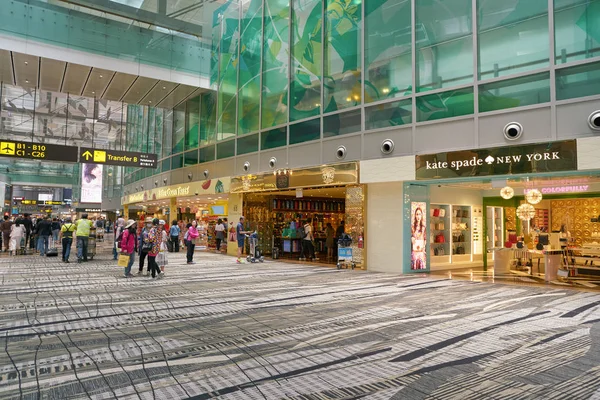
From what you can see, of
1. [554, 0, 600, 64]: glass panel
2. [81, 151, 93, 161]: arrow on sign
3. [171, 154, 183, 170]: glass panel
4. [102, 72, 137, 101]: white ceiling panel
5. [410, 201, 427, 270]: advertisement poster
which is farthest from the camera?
[171, 154, 183, 170]: glass panel

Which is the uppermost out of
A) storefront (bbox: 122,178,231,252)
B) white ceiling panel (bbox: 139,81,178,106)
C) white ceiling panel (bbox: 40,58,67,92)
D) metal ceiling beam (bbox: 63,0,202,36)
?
metal ceiling beam (bbox: 63,0,202,36)

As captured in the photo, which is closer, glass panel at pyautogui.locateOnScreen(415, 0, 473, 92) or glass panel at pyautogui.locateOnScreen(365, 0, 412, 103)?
glass panel at pyautogui.locateOnScreen(415, 0, 473, 92)

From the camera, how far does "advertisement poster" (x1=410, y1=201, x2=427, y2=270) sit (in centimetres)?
1180

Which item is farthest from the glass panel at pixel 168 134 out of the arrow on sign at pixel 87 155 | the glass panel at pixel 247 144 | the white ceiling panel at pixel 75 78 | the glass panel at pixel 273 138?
the glass panel at pixel 273 138

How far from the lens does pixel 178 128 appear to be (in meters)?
22.6

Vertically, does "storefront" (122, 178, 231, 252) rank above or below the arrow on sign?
below

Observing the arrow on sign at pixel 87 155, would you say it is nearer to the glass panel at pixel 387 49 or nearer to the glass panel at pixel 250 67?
the glass panel at pixel 250 67

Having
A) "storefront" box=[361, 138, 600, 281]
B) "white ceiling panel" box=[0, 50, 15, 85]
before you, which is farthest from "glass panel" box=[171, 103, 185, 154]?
"storefront" box=[361, 138, 600, 281]

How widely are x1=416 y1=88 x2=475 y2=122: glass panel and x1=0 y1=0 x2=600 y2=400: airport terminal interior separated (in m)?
0.05

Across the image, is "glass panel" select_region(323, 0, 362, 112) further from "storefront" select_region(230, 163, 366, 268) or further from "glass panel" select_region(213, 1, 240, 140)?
"glass panel" select_region(213, 1, 240, 140)

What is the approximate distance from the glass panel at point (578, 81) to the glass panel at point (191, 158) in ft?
51.0

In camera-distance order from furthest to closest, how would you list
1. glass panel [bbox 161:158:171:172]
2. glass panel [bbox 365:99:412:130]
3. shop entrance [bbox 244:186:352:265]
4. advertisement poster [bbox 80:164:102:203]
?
advertisement poster [bbox 80:164:102:203] < glass panel [bbox 161:158:171:172] < shop entrance [bbox 244:186:352:265] < glass panel [bbox 365:99:412:130]

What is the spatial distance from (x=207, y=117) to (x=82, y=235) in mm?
8389

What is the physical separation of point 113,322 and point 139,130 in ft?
A: 84.3
